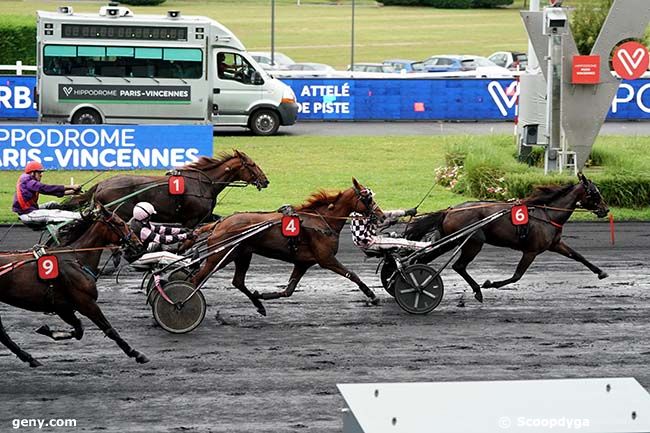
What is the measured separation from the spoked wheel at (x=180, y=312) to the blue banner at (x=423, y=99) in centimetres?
2007

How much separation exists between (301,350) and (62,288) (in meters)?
2.27

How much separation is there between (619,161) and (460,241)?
8618 millimetres

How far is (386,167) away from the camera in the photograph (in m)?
23.0

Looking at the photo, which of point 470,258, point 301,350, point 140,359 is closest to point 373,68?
point 470,258

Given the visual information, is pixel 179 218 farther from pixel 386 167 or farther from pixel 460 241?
pixel 386 167

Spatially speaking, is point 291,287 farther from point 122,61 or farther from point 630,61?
point 122,61

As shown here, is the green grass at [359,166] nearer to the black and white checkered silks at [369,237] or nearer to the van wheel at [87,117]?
the van wheel at [87,117]

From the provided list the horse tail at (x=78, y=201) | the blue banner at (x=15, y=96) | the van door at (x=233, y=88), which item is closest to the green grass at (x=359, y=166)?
the van door at (x=233, y=88)

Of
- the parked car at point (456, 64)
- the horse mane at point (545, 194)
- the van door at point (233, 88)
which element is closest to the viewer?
the horse mane at point (545, 194)

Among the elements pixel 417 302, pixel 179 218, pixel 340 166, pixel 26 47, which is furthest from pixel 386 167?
pixel 26 47

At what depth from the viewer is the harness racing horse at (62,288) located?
375 inches

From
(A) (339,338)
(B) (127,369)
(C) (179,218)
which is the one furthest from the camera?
(C) (179,218)

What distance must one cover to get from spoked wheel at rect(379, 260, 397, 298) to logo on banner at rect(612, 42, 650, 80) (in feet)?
31.3

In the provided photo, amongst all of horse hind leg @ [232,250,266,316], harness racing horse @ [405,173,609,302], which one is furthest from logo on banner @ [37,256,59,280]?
harness racing horse @ [405,173,609,302]
